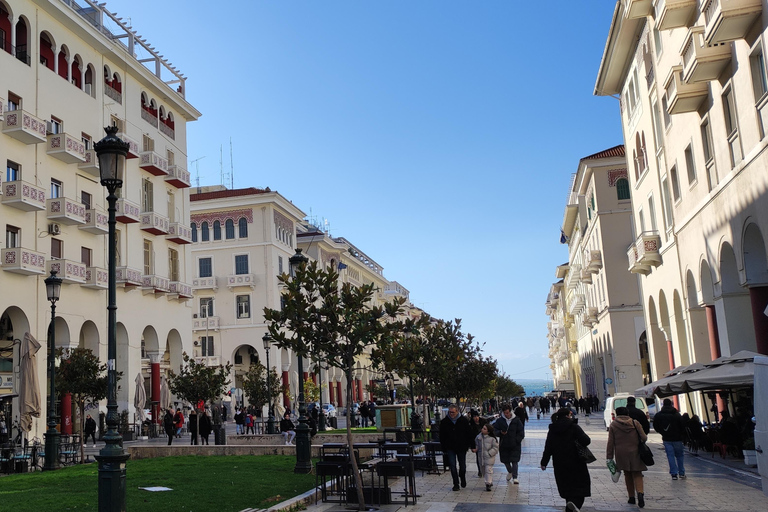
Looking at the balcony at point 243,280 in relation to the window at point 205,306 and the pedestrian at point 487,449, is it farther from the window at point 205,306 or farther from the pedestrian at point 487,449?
the pedestrian at point 487,449

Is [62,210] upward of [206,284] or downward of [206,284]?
downward

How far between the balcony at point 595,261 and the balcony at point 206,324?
1141 inches

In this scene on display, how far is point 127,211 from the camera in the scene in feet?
115

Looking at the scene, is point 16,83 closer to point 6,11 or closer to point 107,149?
point 6,11

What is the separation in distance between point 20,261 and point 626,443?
2329cm

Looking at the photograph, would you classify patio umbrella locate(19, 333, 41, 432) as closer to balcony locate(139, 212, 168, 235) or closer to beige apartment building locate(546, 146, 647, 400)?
balcony locate(139, 212, 168, 235)

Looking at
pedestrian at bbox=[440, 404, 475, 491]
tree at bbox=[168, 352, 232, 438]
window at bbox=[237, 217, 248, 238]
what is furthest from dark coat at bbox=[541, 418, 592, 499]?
window at bbox=[237, 217, 248, 238]

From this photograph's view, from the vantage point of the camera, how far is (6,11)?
2827cm

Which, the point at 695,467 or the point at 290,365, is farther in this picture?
the point at 290,365

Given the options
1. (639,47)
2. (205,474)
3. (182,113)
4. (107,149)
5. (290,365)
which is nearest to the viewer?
(107,149)

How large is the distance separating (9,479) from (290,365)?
42.9 metres

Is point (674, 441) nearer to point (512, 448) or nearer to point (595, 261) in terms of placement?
point (512, 448)

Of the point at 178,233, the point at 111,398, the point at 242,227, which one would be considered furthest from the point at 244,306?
the point at 111,398

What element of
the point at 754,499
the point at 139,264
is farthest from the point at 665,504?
the point at 139,264
